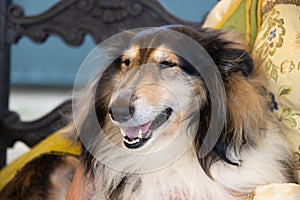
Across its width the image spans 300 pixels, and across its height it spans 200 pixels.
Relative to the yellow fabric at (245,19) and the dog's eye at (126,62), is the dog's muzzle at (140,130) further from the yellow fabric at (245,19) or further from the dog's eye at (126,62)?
the yellow fabric at (245,19)

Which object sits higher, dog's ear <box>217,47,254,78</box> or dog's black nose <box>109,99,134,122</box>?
dog's ear <box>217,47,254,78</box>

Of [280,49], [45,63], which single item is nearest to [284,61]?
[280,49]

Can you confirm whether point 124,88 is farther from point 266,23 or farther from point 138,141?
point 266,23

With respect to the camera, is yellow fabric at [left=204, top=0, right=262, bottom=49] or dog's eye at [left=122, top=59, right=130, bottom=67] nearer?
dog's eye at [left=122, top=59, right=130, bottom=67]

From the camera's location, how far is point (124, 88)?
40.9 inches

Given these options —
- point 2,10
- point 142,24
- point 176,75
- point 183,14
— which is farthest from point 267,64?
point 183,14

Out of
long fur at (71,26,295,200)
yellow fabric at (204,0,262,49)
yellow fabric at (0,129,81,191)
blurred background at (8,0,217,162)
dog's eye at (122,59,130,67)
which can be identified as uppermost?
yellow fabric at (204,0,262,49)

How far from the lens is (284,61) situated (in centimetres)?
118

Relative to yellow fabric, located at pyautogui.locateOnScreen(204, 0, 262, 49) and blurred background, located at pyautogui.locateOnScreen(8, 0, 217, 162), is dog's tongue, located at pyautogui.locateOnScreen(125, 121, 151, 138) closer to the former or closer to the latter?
yellow fabric, located at pyautogui.locateOnScreen(204, 0, 262, 49)

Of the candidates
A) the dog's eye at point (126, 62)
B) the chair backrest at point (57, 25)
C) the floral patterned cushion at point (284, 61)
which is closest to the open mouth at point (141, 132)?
the dog's eye at point (126, 62)

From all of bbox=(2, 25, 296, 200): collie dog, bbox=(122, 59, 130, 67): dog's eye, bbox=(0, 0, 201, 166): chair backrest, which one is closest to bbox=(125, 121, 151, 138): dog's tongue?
bbox=(2, 25, 296, 200): collie dog

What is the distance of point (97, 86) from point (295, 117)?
421 millimetres

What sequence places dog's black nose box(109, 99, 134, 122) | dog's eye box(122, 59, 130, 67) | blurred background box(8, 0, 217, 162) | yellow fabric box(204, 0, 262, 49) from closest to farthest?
dog's black nose box(109, 99, 134, 122), dog's eye box(122, 59, 130, 67), yellow fabric box(204, 0, 262, 49), blurred background box(8, 0, 217, 162)

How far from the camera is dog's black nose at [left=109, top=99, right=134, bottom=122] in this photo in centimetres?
99
